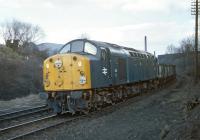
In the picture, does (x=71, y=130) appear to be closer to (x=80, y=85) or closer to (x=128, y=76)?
(x=80, y=85)

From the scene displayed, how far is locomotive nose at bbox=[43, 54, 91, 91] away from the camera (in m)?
17.1

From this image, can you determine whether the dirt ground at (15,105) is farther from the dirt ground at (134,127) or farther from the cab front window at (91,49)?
the dirt ground at (134,127)

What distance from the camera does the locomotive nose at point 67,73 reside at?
56.2 ft

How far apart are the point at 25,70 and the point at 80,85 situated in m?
21.6

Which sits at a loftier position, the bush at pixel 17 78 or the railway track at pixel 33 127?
the bush at pixel 17 78

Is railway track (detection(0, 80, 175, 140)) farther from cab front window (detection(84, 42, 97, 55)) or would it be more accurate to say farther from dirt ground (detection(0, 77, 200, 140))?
cab front window (detection(84, 42, 97, 55))

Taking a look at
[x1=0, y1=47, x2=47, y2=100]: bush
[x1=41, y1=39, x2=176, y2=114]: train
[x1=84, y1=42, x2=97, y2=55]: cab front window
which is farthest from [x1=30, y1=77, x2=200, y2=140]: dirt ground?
[x1=0, y1=47, x2=47, y2=100]: bush

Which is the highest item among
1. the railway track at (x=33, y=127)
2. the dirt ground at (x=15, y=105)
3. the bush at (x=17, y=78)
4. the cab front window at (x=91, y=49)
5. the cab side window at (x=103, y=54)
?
the cab front window at (x=91, y=49)

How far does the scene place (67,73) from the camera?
57.2ft

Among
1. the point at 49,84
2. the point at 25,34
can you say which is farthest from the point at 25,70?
the point at 25,34

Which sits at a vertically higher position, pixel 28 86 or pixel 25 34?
pixel 25 34

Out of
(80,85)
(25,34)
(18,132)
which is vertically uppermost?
(25,34)

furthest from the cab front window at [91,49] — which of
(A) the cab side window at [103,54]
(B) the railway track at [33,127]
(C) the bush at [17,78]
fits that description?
(C) the bush at [17,78]

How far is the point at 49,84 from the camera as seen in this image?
17.8 metres
